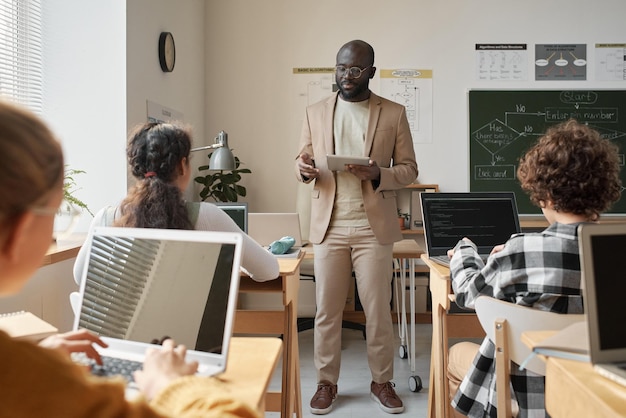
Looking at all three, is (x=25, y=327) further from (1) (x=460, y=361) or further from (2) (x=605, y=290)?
(1) (x=460, y=361)

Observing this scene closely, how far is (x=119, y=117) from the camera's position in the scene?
3039 millimetres

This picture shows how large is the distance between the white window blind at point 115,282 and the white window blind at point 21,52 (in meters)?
1.78

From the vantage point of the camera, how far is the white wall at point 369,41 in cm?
473

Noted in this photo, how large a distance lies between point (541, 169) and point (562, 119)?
3.63 metres

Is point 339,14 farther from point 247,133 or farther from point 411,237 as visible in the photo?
point 411,237

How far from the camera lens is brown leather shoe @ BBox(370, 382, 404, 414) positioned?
9.02 feet

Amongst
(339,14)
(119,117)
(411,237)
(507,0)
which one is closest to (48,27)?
(119,117)

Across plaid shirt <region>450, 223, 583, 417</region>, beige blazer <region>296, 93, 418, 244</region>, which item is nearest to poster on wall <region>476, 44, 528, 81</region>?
beige blazer <region>296, 93, 418, 244</region>

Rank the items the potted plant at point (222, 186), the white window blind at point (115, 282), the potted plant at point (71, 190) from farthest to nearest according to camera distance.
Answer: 1. the potted plant at point (222, 186)
2. the potted plant at point (71, 190)
3. the white window blind at point (115, 282)

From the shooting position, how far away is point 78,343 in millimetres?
1010

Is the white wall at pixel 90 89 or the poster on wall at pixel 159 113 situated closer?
the white wall at pixel 90 89

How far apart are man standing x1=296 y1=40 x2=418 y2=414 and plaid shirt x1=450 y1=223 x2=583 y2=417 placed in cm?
117

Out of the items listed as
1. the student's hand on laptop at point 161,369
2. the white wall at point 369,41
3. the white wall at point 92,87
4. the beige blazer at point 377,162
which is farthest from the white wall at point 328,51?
the student's hand on laptop at point 161,369

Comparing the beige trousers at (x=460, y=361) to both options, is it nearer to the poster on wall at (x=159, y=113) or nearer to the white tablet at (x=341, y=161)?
the white tablet at (x=341, y=161)
